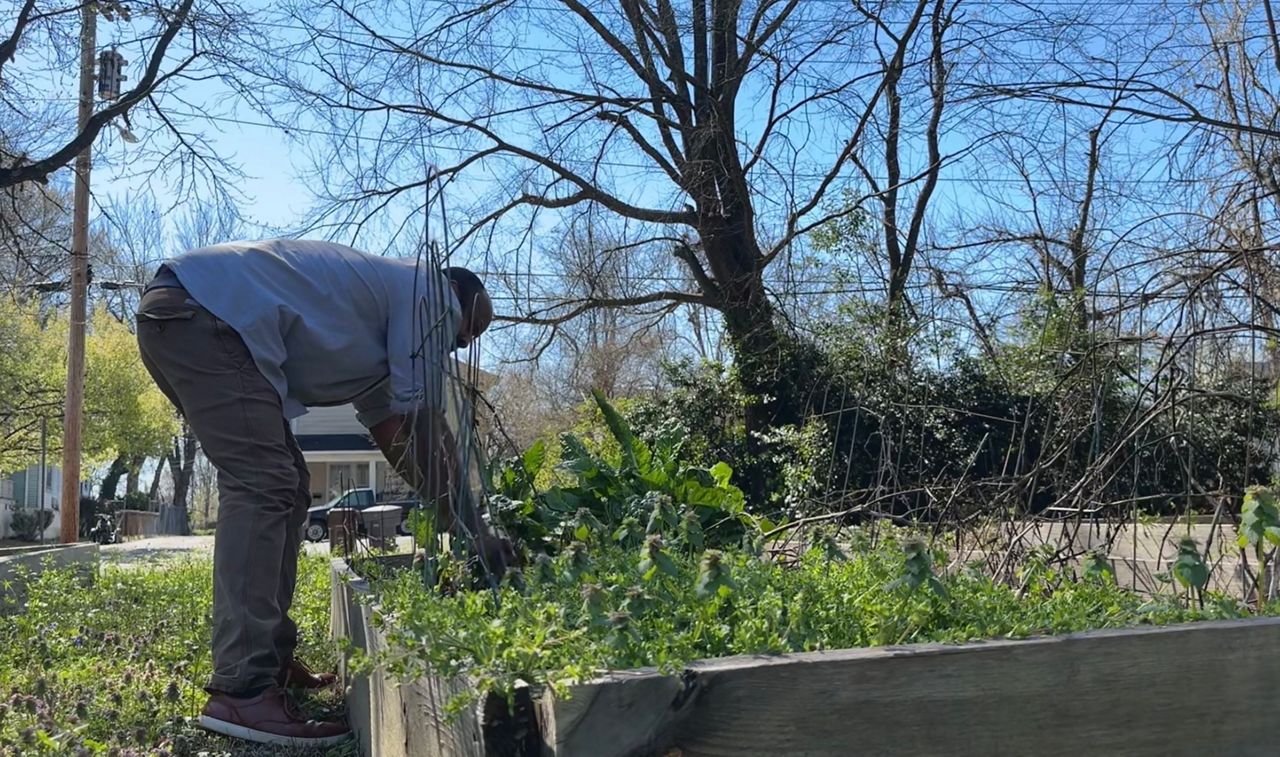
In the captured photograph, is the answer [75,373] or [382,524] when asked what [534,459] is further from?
[75,373]

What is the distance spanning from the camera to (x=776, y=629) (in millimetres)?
1912

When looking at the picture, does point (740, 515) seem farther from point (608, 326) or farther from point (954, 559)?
point (608, 326)

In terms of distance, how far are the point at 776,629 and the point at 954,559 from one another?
6.78ft

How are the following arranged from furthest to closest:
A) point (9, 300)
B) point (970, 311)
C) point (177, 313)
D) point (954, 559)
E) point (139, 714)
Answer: point (9, 300) < point (970, 311) < point (954, 559) < point (139, 714) < point (177, 313)

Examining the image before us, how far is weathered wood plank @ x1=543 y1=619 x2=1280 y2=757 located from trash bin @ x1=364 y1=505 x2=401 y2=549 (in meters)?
3.65

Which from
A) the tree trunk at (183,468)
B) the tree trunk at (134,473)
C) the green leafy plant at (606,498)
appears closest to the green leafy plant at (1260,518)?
the green leafy plant at (606,498)

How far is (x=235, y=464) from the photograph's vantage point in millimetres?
2885

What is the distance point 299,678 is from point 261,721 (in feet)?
2.42

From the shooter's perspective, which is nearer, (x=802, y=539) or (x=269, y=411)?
(x=269, y=411)

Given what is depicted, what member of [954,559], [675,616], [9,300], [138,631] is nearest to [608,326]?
[138,631]

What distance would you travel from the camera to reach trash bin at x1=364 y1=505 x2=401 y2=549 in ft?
17.0

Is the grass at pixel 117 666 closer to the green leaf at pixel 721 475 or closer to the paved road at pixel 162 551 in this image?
the paved road at pixel 162 551

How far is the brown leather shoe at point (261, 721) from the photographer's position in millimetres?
2848

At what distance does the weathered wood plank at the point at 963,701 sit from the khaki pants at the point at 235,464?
1.64 metres
